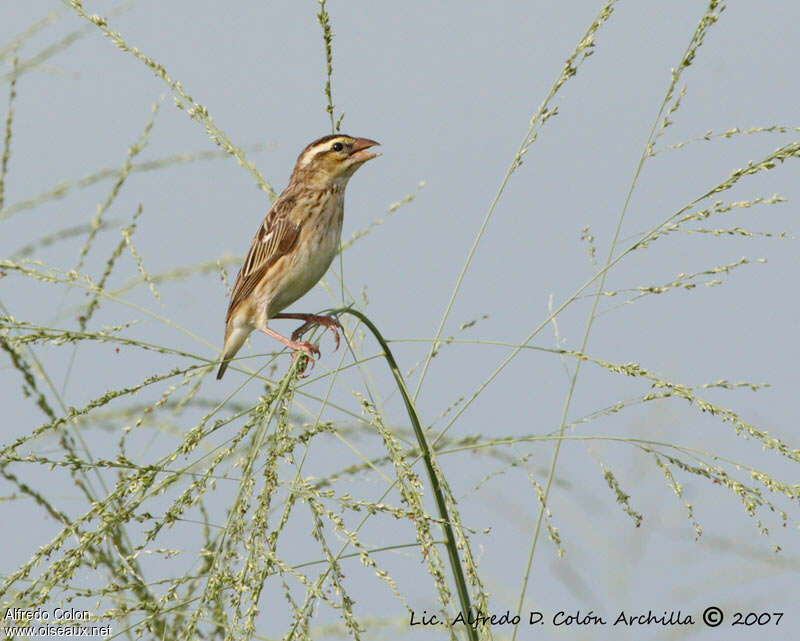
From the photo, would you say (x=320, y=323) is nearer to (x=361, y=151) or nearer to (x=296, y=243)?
(x=296, y=243)

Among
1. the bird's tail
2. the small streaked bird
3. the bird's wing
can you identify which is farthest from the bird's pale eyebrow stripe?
the bird's tail

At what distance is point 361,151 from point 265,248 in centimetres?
85

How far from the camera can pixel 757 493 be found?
306 cm

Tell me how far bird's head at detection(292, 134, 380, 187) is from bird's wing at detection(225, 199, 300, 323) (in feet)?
0.92

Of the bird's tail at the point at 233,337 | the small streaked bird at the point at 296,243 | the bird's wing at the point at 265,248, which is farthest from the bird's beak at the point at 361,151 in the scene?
the bird's tail at the point at 233,337

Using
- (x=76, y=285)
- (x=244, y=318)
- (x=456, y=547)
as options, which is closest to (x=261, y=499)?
(x=456, y=547)

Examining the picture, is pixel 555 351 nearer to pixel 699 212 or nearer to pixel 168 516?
pixel 699 212

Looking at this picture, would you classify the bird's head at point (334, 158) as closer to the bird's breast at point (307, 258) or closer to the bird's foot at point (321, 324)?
the bird's breast at point (307, 258)

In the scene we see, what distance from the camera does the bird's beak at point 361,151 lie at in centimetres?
597

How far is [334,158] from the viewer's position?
6.09 metres

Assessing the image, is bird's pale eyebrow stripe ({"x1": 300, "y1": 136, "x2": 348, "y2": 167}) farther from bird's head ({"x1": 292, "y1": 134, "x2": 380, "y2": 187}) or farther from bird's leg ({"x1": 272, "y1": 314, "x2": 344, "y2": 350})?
bird's leg ({"x1": 272, "y1": 314, "x2": 344, "y2": 350})

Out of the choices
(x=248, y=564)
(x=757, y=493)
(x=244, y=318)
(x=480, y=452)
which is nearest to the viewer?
(x=248, y=564)

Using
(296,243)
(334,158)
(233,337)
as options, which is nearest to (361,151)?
(334,158)

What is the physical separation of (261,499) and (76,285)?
3.26 feet
